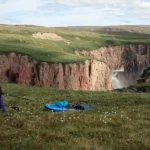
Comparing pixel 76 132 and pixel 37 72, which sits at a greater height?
pixel 76 132

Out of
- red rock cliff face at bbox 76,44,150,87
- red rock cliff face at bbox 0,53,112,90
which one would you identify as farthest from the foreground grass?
red rock cliff face at bbox 76,44,150,87

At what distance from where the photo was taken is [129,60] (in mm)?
171375

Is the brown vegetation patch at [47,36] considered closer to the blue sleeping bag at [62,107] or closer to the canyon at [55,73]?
the canyon at [55,73]

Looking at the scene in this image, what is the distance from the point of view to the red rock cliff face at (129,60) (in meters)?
165

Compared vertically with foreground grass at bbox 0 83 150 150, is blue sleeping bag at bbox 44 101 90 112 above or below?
below

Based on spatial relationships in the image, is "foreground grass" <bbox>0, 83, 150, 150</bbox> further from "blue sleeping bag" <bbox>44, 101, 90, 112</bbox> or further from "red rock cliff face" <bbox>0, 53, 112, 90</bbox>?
"red rock cliff face" <bbox>0, 53, 112, 90</bbox>

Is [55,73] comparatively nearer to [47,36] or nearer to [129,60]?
[47,36]

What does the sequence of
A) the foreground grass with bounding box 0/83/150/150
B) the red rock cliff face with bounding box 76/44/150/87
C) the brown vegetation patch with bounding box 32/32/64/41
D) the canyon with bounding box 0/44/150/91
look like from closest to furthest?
1. the foreground grass with bounding box 0/83/150/150
2. the canyon with bounding box 0/44/150/91
3. the brown vegetation patch with bounding box 32/32/64/41
4. the red rock cliff face with bounding box 76/44/150/87

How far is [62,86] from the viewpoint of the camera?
326 feet

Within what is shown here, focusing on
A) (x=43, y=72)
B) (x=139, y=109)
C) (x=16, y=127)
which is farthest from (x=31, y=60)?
(x=16, y=127)

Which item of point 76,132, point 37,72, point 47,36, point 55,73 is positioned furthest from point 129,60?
point 76,132

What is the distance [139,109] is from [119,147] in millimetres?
11958

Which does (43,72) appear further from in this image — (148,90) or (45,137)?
(45,137)

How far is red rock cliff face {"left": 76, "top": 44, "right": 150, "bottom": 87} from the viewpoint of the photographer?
542ft
